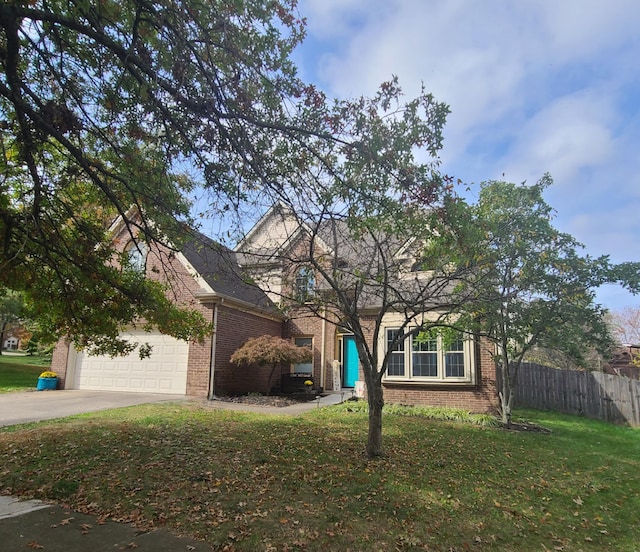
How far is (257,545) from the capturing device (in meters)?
3.67

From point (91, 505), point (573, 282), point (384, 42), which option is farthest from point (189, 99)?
point (573, 282)

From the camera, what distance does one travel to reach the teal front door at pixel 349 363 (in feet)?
55.1

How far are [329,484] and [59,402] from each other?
10.2 metres

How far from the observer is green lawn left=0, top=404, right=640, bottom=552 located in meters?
4.04

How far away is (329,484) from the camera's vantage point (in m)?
5.27

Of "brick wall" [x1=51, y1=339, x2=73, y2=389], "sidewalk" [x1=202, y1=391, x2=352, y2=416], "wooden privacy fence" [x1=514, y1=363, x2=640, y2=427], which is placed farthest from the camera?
"brick wall" [x1=51, y1=339, x2=73, y2=389]

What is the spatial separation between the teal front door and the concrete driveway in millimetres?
6399

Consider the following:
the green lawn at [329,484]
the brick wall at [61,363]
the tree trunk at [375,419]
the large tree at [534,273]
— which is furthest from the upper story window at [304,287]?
the brick wall at [61,363]

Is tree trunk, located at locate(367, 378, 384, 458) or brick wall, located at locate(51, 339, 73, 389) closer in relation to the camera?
tree trunk, located at locate(367, 378, 384, 458)

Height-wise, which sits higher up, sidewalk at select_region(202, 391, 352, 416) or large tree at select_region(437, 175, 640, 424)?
large tree at select_region(437, 175, 640, 424)

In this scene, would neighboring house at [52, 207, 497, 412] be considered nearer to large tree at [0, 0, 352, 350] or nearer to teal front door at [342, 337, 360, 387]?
teal front door at [342, 337, 360, 387]

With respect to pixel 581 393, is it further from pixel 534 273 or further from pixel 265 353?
pixel 265 353

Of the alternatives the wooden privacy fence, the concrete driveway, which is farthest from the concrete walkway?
the wooden privacy fence

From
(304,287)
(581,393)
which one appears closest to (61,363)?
(304,287)
